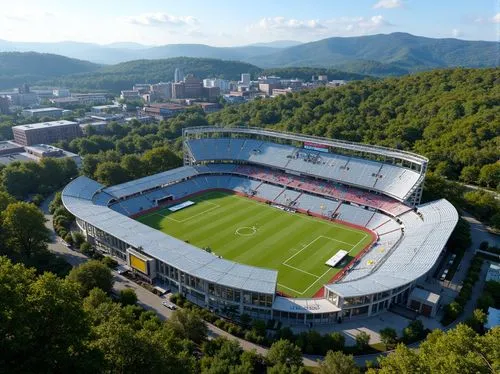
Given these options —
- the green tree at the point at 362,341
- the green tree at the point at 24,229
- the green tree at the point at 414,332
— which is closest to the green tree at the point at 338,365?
the green tree at the point at 362,341

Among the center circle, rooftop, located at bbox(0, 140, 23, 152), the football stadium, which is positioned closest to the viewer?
the football stadium

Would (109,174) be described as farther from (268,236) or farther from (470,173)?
(470,173)

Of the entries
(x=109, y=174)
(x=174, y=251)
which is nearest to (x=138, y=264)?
(x=174, y=251)

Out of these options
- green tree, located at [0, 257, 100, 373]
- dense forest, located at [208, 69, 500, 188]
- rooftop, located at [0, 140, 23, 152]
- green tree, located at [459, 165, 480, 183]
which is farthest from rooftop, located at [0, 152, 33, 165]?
green tree, located at [459, 165, 480, 183]

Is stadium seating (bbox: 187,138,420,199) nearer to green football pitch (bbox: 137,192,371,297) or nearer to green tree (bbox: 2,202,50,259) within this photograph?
green football pitch (bbox: 137,192,371,297)

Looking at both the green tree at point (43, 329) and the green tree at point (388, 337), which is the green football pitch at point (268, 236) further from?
the green tree at point (43, 329)

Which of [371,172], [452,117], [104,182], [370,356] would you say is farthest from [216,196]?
[452,117]
